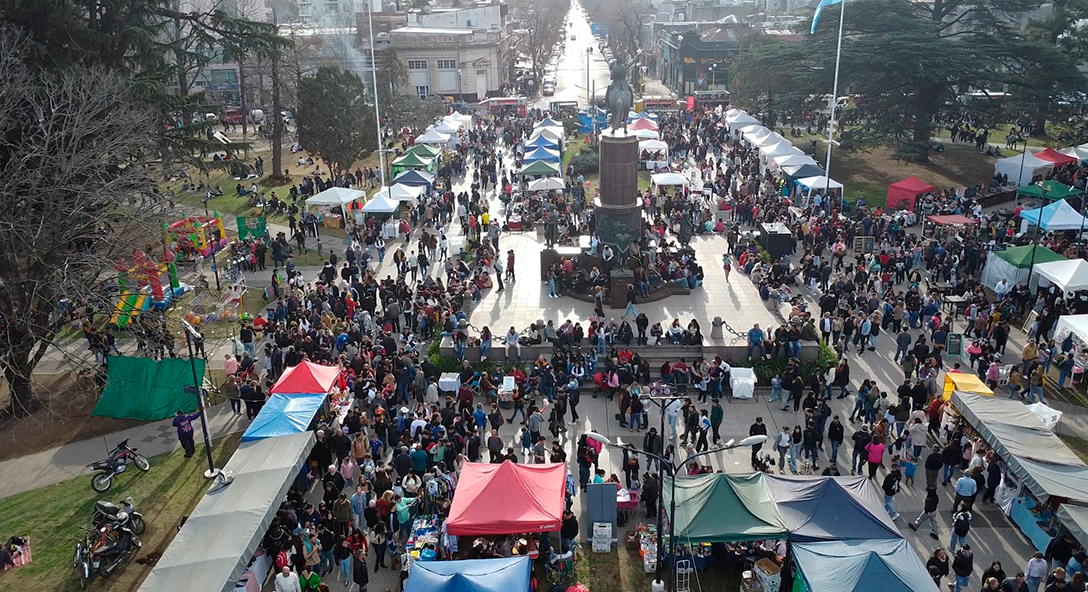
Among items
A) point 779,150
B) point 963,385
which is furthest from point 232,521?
point 779,150

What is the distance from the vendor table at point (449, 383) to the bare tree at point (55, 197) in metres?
7.62

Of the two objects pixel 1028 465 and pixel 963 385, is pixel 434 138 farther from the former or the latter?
pixel 1028 465

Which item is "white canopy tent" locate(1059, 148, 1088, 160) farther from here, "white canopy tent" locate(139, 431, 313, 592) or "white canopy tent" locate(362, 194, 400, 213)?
"white canopy tent" locate(139, 431, 313, 592)

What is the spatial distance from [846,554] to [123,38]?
22755 mm

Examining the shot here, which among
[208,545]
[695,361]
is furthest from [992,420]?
[208,545]

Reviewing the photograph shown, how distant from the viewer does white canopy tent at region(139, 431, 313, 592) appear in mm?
12094

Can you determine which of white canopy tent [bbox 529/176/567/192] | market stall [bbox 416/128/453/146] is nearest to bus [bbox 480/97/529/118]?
market stall [bbox 416/128/453/146]

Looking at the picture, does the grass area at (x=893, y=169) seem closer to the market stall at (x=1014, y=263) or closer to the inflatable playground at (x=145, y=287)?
the market stall at (x=1014, y=263)

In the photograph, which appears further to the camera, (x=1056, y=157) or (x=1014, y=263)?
(x=1056, y=157)

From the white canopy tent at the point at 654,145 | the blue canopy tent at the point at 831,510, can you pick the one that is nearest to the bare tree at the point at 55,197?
the blue canopy tent at the point at 831,510

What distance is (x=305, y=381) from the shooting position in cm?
1800

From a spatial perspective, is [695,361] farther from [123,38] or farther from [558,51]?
[558,51]

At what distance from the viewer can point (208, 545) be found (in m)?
12.7

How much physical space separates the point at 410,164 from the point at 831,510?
1229 inches
